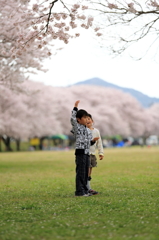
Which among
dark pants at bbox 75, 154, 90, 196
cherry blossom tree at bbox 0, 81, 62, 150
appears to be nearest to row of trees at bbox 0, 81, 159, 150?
cherry blossom tree at bbox 0, 81, 62, 150

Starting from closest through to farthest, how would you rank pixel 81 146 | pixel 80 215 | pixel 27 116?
pixel 80 215 < pixel 81 146 < pixel 27 116

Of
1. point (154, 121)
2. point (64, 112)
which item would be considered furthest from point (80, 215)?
point (154, 121)

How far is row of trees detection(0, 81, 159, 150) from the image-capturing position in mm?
56281

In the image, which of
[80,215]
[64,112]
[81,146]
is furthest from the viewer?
[64,112]

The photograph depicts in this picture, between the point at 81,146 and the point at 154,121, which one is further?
the point at 154,121

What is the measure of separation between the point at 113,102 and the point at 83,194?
84.6 metres

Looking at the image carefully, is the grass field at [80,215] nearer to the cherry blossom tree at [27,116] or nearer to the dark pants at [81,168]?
the dark pants at [81,168]

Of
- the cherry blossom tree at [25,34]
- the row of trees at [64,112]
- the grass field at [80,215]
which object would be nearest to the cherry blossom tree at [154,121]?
the row of trees at [64,112]

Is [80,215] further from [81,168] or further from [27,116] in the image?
[27,116]

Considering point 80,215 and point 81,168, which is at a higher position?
point 81,168

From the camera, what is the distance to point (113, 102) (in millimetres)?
94125

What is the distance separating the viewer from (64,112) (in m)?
74.9

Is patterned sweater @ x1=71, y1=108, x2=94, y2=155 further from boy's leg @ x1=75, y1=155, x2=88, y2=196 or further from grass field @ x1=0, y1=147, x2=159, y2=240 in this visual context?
grass field @ x1=0, y1=147, x2=159, y2=240

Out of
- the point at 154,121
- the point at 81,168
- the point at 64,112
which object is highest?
the point at 154,121
